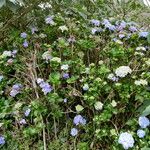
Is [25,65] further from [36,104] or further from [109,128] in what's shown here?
[109,128]

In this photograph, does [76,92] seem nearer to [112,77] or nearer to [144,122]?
[112,77]

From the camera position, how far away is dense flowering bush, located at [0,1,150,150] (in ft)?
5.69

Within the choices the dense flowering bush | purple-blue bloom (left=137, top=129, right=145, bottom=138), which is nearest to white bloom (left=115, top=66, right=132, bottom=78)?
the dense flowering bush

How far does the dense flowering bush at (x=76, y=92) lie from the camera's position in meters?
1.73

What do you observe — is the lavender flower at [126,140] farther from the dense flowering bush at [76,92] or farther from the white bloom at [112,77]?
the white bloom at [112,77]

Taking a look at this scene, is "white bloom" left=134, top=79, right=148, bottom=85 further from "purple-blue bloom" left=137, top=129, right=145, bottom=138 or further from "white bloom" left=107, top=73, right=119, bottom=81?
"purple-blue bloom" left=137, top=129, right=145, bottom=138

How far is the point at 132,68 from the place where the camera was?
1933mm

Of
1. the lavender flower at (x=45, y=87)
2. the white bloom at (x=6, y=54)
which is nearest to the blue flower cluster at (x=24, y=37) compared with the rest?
the white bloom at (x=6, y=54)

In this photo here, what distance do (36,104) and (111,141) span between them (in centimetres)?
39

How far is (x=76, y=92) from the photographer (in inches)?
72.0

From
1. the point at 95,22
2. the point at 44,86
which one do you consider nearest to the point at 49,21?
the point at 95,22

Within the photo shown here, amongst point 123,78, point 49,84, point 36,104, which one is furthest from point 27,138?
point 123,78

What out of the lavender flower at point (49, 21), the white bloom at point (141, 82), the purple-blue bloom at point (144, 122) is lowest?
the purple-blue bloom at point (144, 122)

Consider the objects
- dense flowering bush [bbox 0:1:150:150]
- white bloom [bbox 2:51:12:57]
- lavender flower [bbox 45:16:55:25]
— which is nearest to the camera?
dense flowering bush [bbox 0:1:150:150]
